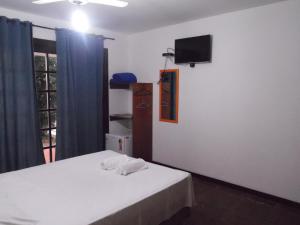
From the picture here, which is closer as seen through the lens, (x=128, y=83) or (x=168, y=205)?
(x=168, y=205)

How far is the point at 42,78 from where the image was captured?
352 centimetres

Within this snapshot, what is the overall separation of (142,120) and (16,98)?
197cm

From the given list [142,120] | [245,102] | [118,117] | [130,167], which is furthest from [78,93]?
[245,102]

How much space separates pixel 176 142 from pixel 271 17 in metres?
2.22

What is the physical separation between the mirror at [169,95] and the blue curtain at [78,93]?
40.5 inches

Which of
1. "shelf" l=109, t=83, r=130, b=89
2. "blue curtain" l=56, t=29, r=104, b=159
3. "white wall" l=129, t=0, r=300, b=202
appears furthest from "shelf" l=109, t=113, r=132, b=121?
"white wall" l=129, t=0, r=300, b=202

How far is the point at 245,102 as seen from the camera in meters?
3.12

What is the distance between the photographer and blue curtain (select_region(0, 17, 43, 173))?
2.98 meters

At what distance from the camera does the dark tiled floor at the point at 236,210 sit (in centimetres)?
254

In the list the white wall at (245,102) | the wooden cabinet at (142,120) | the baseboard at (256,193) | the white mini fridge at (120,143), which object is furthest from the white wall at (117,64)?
the baseboard at (256,193)

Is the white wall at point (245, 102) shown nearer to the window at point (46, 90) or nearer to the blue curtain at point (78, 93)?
the blue curtain at point (78, 93)

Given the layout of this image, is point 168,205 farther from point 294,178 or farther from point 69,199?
point 294,178

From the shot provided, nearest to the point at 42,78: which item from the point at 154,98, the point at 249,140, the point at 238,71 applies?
the point at 154,98

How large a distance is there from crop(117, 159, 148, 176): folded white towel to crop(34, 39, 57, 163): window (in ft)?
5.54
